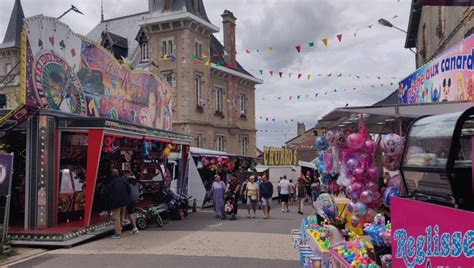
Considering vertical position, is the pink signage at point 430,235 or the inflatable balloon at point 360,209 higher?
the pink signage at point 430,235

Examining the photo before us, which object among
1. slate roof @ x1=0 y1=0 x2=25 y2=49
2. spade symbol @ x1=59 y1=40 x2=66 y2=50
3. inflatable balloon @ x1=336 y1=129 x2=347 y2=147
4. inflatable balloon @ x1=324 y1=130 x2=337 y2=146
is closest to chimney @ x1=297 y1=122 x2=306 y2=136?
slate roof @ x1=0 y1=0 x2=25 y2=49

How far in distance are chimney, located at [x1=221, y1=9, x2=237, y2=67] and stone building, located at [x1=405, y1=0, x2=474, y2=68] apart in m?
15.6

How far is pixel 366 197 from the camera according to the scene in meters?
7.01

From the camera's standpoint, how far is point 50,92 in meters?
12.1

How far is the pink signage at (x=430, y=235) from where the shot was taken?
Result: 2531 mm

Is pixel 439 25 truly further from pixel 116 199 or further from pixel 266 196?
pixel 116 199

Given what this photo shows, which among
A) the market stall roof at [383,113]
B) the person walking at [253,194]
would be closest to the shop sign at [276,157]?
the person walking at [253,194]

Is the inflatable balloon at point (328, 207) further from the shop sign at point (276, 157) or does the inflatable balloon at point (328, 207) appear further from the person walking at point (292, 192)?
the shop sign at point (276, 157)

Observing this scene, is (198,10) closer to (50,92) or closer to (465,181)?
(50,92)

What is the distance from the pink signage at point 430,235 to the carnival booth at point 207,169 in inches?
662

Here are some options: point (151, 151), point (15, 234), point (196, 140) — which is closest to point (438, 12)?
point (151, 151)

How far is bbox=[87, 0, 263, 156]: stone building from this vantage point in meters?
30.8

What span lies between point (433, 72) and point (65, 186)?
941 cm

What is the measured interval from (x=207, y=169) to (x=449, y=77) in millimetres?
15295
